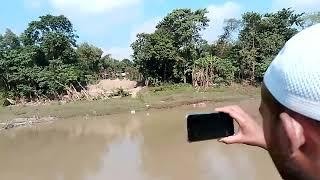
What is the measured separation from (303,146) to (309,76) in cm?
6

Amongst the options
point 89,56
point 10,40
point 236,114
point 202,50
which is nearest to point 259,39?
point 202,50

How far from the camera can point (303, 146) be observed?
0.41m

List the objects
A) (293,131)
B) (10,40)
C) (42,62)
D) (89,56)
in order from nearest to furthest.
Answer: (293,131) < (42,62) < (10,40) < (89,56)

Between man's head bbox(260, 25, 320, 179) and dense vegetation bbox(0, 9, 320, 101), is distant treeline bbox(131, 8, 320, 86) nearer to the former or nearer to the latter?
dense vegetation bbox(0, 9, 320, 101)

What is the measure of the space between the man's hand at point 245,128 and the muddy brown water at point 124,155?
4.83 meters

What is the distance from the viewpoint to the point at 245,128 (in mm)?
608

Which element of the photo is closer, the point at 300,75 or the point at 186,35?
the point at 300,75

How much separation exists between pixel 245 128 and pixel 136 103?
14820 mm

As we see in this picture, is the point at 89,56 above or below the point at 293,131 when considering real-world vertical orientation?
above

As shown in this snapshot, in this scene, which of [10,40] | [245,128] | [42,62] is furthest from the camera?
[10,40]

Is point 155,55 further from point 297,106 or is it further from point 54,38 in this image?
point 297,106

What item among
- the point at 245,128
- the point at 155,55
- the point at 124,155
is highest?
the point at 155,55

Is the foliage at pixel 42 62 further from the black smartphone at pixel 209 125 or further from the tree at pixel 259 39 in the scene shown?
the black smartphone at pixel 209 125

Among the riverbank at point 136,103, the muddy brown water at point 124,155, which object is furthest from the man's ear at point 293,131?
the riverbank at point 136,103
